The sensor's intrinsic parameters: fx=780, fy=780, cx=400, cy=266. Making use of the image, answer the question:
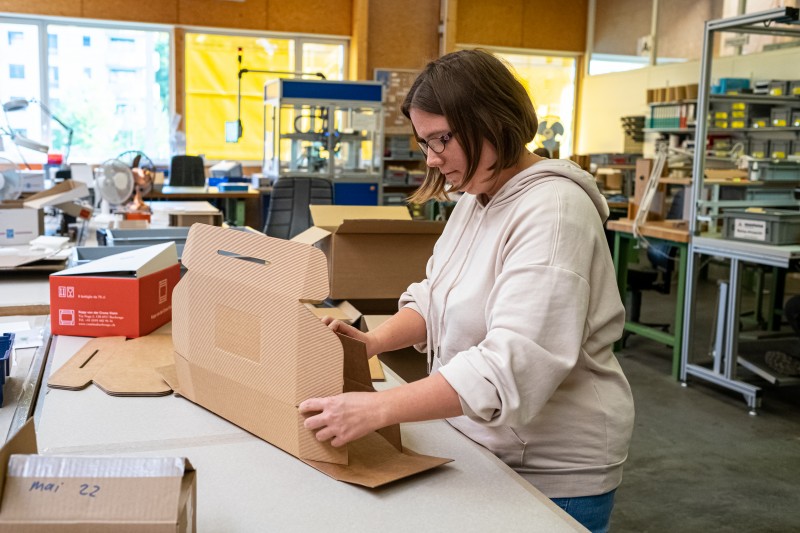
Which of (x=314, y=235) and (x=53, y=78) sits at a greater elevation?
(x=53, y=78)

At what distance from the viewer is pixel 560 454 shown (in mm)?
1250

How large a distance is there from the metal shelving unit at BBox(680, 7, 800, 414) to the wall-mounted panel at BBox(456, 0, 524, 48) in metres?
7.39

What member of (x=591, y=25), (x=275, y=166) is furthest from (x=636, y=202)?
(x=591, y=25)

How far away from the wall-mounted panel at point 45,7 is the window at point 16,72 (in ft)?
2.20

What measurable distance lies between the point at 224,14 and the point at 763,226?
8.30 m

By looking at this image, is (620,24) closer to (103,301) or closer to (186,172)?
(186,172)

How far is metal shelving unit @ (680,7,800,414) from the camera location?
3.87 metres

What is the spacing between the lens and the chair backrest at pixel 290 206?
Answer: 5.55 meters

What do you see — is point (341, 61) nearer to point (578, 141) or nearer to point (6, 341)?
point (578, 141)

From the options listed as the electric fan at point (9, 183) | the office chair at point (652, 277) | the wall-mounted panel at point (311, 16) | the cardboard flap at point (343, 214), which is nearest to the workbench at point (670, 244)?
the office chair at point (652, 277)

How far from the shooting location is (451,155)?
1301 millimetres

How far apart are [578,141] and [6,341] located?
36.8 feet

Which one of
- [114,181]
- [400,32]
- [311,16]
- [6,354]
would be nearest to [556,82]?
[400,32]

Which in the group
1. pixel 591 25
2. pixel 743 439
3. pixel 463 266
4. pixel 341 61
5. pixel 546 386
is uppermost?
pixel 591 25
